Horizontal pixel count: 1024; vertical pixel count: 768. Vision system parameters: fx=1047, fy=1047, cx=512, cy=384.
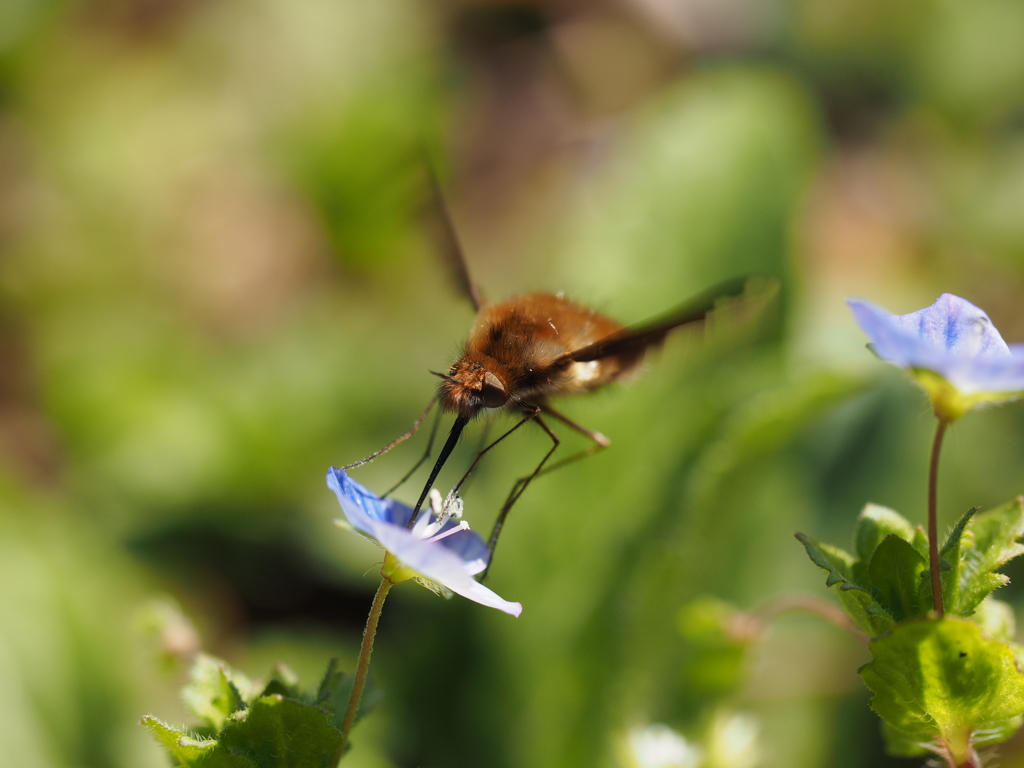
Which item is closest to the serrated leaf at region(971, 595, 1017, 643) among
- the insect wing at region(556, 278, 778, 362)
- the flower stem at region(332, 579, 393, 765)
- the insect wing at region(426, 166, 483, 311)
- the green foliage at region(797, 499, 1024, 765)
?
the green foliage at region(797, 499, 1024, 765)

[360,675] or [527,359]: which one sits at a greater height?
[527,359]

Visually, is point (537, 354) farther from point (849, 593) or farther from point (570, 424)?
point (849, 593)

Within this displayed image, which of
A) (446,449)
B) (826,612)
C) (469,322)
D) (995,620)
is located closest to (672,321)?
(446,449)

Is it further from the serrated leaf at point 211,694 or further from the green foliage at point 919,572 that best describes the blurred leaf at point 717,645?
the serrated leaf at point 211,694

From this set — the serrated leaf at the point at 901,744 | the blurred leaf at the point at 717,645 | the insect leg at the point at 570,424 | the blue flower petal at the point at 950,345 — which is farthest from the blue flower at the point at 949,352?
the blurred leaf at the point at 717,645

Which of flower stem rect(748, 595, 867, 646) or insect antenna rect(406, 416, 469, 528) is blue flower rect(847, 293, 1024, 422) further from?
insect antenna rect(406, 416, 469, 528)

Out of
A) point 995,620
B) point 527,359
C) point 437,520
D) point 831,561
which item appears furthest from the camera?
point 527,359
